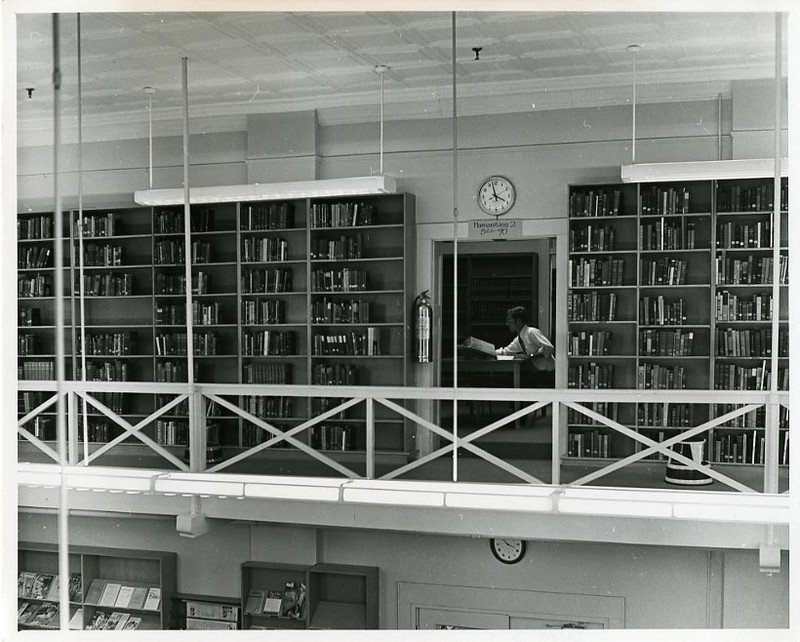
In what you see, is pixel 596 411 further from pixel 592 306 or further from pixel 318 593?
pixel 318 593

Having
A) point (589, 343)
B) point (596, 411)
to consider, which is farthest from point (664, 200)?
point (596, 411)

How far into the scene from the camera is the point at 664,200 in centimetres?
608

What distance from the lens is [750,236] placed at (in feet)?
19.6

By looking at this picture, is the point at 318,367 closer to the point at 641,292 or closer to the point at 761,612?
the point at 641,292

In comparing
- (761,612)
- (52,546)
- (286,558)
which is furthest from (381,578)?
(52,546)

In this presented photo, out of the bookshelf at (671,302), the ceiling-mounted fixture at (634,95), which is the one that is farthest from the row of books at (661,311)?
the ceiling-mounted fixture at (634,95)

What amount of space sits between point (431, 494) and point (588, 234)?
2638 mm

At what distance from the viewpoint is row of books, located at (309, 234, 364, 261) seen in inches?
270

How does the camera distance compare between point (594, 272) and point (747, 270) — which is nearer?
point (747, 270)

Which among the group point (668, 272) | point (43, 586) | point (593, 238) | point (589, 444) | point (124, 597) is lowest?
point (43, 586)

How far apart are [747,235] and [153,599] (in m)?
5.86

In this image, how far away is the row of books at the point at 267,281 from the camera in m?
7.07

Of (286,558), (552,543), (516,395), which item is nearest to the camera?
(516,395)

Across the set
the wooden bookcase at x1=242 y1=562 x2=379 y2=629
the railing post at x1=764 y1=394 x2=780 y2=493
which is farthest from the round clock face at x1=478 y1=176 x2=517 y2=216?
the wooden bookcase at x1=242 y1=562 x2=379 y2=629
